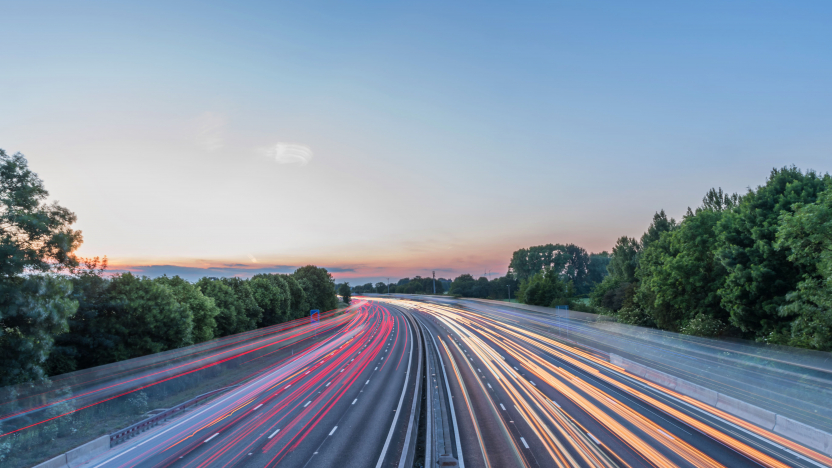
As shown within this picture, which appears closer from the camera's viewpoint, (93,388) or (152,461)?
(152,461)

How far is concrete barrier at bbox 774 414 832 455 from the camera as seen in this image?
14859 millimetres

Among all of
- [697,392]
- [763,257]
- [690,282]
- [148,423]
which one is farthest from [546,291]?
[148,423]

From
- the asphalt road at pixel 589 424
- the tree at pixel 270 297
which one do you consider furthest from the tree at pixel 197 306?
the asphalt road at pixel 589 424

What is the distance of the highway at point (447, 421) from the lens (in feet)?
53.2

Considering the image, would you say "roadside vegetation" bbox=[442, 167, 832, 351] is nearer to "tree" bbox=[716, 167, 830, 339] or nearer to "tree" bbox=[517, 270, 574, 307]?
"tree" bbox=[716, 167, 830, 339]

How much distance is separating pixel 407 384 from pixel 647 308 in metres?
36.7

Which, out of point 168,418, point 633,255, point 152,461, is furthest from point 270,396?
point 633,255

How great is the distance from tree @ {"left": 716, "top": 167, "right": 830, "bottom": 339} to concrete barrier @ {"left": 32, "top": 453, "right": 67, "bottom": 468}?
46877 millimetres

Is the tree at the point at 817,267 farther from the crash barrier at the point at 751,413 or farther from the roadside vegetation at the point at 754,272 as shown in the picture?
the crash barrier at the point at 751,413

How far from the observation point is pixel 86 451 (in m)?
17.9

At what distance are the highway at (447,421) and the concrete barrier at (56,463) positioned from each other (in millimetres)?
1283

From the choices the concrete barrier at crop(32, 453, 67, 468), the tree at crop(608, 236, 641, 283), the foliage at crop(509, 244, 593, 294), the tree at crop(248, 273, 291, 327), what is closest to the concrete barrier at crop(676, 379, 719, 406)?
the concrete barrier at crop(32, 453, 67, 468)

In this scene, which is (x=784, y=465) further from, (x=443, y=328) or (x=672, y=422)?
(x=443, y=328)

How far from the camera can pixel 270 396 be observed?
28.3 metres
